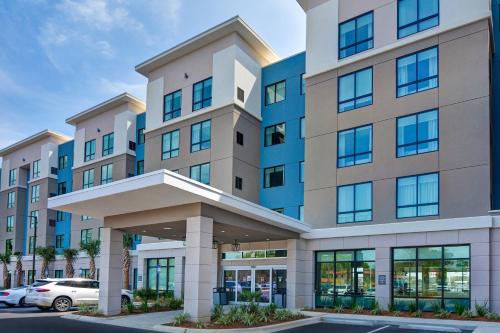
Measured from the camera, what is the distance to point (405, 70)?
22.1 meters

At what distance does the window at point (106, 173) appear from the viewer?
3883 cm

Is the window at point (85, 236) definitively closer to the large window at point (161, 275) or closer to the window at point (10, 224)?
the large window at point (161, 275)

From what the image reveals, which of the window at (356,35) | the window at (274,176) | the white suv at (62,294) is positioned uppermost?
A: the window at (356,35)

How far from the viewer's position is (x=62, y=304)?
2328 centimetres

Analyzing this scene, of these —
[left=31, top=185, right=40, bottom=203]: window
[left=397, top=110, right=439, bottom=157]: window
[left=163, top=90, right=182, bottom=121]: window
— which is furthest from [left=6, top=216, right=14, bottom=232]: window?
[left=397, top=110, right=439, bottom=157]: window

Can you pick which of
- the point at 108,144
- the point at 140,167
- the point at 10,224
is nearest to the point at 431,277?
the point at 140,167

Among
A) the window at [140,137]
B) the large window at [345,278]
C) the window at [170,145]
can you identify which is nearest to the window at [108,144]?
the window at [140,137]

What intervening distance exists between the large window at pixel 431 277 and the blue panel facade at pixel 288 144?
763 cm

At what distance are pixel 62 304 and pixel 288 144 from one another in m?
14.4

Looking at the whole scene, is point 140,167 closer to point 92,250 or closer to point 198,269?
point 92,250

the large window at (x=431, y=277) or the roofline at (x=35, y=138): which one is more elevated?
the roofline at (x=35, y=138)

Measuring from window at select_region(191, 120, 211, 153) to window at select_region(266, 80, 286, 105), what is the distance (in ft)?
13.3

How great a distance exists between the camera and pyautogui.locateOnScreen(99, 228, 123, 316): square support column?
2020 centimetres

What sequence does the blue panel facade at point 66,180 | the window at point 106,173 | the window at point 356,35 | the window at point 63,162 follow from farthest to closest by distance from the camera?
the window at point 63,162 → the blue panel facade at point 66,180 → the window at point 106,173 → the window at point 356,35
